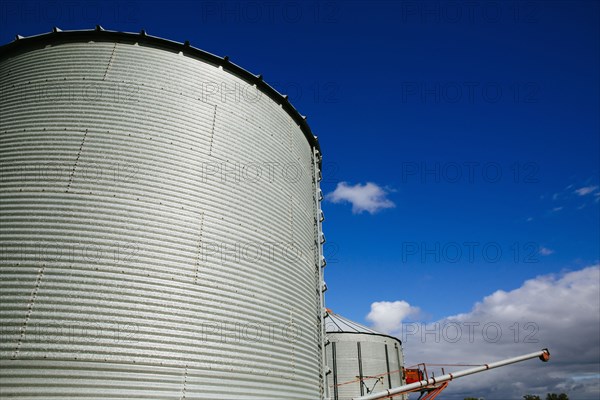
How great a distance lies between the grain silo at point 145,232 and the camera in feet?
21.9

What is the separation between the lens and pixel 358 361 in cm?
2120

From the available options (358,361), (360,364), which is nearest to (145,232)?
(358,361)

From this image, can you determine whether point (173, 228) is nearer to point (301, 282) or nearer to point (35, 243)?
point (35, 243)

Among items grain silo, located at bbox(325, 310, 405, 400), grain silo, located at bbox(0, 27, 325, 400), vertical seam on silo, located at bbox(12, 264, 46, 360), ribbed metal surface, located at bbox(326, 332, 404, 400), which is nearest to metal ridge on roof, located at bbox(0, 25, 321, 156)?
grain silo, located at bbox(0, 27, 325, 400)

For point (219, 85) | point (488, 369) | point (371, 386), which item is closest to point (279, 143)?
point (219, 85)

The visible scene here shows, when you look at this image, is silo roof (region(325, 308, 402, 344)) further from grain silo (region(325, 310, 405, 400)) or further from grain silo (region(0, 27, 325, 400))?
grain silo (region(0, 27, 325, 400))

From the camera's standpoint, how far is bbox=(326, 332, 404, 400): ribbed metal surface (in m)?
20.4

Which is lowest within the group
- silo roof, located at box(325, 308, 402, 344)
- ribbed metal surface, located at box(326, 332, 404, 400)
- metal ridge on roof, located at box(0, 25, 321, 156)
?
ribbed metal surface, located at box(326, 332, 404, 400)

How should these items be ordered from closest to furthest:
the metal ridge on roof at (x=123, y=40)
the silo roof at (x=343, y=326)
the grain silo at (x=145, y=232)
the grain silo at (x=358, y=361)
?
the grain silo at (x=145, y=232)
the metal ridge on roof at (x=123, y=40)
the grain silo at (x=358, y=361)
the silo roof at (x=343, y=326)

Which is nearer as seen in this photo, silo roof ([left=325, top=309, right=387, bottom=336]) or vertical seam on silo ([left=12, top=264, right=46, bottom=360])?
vertical seam on silo ([left=12, top=264, right=46, bottom=360])

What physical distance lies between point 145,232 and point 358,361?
56.8 feet

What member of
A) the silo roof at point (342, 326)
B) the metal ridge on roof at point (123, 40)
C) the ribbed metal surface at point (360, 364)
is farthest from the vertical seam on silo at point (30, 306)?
the silo roof at point (342, 326)

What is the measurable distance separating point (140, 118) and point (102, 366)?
225 inches

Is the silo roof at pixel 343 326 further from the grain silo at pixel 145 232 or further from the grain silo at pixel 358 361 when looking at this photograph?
the grain silo at pixel 145 232
